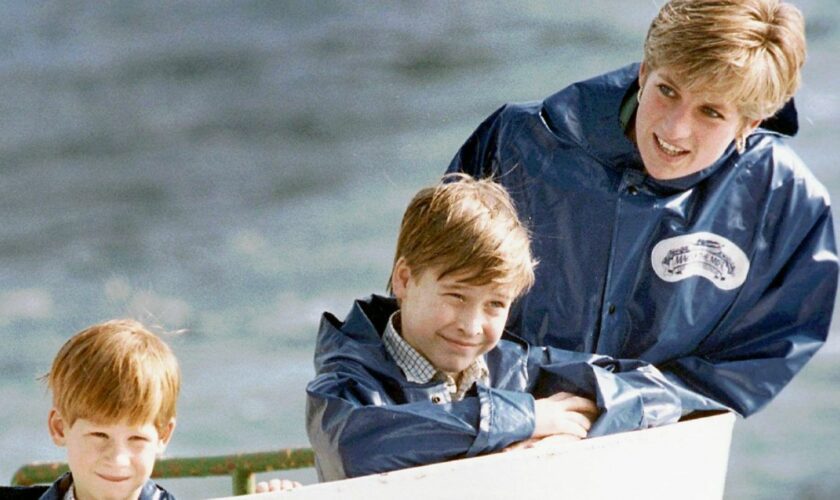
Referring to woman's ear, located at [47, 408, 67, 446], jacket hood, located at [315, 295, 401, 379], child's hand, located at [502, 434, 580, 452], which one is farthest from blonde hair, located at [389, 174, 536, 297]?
woman's ear, located at [47, 408, 67, 446]

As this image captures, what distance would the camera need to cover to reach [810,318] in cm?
299

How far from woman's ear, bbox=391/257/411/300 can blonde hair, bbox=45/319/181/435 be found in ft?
1.42

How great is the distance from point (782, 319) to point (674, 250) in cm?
25

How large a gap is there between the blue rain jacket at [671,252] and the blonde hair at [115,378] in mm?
922

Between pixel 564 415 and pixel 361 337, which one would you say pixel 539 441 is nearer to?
pixel 564 415

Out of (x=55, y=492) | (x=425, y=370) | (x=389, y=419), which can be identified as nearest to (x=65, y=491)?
(x=55, y=492)

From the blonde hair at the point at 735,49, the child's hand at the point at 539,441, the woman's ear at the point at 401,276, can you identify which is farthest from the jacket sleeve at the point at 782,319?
the woman's ear at the point at 401,276

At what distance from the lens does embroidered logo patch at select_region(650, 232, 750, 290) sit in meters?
2.95

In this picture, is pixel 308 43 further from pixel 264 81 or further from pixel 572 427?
pixel 572 427

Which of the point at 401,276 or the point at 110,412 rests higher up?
the point at 401,276

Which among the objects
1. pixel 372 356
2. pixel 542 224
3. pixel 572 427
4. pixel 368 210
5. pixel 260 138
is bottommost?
pixel 572 427

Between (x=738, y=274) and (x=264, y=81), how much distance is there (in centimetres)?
600

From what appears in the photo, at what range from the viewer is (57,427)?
88.1 inches

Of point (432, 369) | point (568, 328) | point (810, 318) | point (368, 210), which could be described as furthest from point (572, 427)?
point (368, 210)
